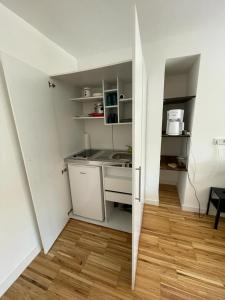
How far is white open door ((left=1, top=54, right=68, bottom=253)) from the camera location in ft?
4.00

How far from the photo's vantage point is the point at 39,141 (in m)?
1.46

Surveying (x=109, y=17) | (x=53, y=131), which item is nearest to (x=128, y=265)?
(x=53, y=131)

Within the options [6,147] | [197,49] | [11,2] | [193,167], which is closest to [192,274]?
[193,167]

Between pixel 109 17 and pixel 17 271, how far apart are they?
2.75 metres

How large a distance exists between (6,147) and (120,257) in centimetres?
162

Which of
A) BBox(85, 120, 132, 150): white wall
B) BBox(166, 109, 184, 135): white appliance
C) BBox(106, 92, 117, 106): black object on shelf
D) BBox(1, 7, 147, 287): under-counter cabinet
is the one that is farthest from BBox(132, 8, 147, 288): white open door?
BBox(85, 120, 132, 150): white wall

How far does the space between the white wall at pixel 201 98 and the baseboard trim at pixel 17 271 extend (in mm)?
1899

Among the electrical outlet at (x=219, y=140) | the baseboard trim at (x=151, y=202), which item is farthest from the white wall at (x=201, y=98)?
the baseboard trim at (x=151, y=202)

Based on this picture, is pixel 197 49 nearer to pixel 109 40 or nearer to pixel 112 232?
pixel 109 40

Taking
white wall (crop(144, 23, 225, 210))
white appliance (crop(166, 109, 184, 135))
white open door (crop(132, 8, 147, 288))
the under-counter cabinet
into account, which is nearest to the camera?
white open door (crop(132, 8, 147, 288))

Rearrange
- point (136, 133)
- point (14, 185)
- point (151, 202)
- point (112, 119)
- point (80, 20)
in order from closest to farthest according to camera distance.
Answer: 1. point (136, 133)
2. point (14, 185)
3. point (80, 20)
4. point (112, 119)
5. point (151, 202)

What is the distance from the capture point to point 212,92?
5.54 ft

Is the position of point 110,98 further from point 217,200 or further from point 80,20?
point 217,200

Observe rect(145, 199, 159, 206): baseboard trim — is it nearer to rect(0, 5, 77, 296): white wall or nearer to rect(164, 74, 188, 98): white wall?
rect(0, 5, 77, 296): white wall
